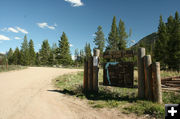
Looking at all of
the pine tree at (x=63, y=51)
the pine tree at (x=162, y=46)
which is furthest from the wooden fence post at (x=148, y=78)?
the pine tree at (x=63, y=51)

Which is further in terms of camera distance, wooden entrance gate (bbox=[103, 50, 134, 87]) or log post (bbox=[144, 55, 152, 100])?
wooden entrance gate (bbox=[103, 50, 134, 87])

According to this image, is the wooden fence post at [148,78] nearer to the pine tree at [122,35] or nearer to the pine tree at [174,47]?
the pine tree at [174,47]

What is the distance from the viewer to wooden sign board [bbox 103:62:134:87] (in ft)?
19.6

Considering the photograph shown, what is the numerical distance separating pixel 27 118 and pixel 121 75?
4.72 meters

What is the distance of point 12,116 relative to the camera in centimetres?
371

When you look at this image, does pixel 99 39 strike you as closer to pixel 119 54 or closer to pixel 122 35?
pixel 122 35

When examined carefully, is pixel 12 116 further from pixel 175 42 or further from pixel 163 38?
pixel 163 38

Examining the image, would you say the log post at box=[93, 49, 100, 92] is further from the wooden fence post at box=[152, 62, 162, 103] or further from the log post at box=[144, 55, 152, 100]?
the wooden fence post at box=[152, 62, 162, 103]

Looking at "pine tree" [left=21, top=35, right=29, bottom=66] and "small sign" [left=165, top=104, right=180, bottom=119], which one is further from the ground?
"pine tree" [left=21, top=35, right=29, bottom=66]

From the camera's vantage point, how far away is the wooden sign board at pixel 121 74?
5.97 metres

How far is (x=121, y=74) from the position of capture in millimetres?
6281

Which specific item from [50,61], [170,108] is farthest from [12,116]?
[50,61]

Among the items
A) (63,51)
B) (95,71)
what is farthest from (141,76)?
(63,51)

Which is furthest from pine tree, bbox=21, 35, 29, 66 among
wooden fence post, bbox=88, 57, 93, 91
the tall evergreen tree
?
wooden fence post, bbox=88, 57, 93, 91
